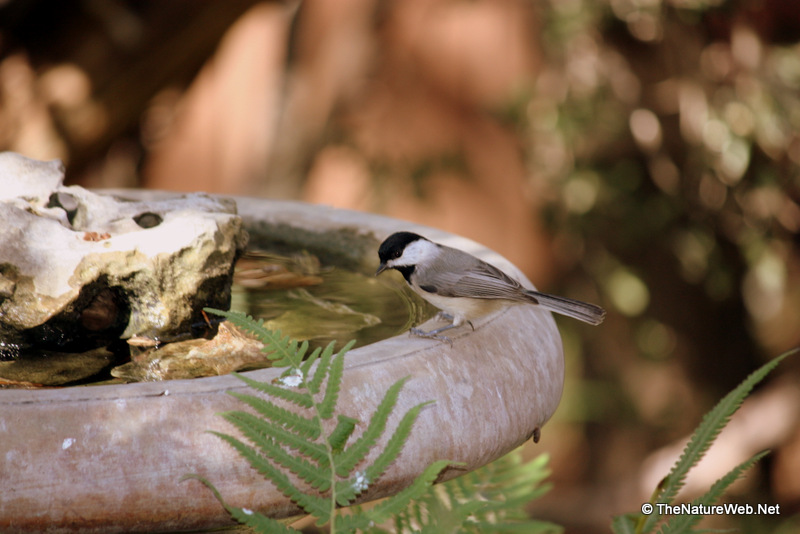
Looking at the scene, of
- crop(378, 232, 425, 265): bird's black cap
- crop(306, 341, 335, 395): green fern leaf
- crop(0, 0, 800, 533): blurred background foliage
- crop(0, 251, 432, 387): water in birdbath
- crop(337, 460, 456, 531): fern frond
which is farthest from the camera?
crop(0, 0, 800, 533): blurred background foliage

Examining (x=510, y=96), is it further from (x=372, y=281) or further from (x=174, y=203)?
(x=174, y=203)

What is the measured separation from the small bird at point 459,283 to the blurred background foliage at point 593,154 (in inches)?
120

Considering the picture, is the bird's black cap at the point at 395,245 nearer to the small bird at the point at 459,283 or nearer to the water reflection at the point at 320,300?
the small bird at the point at 459,283

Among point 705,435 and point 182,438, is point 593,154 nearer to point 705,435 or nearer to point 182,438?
point 705,435

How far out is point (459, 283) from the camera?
213 cm


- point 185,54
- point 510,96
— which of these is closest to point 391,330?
point 510,96

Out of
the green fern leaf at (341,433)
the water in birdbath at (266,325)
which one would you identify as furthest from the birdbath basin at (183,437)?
the water in birdbath at (266,325)

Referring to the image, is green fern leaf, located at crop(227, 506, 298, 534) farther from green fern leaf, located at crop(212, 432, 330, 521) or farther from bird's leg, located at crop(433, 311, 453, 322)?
bird's leg, located at crop(433, 311, 453, 322)

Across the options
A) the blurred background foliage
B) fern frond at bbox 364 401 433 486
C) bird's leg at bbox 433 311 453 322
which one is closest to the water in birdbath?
bird's leg at bbox 433 311 453 322

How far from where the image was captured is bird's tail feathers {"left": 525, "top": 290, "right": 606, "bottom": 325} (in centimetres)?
209

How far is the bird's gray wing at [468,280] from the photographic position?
6.87ft

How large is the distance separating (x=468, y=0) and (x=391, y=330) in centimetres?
372

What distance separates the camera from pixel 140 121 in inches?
233

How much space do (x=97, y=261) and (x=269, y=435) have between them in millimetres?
847
